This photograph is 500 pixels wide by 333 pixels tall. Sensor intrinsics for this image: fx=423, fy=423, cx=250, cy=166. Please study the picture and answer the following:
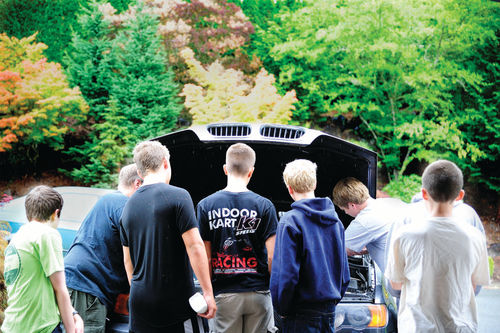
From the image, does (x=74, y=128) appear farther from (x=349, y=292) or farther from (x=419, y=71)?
(x=349, y=292)

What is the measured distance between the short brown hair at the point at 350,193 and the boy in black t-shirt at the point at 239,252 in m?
0.96

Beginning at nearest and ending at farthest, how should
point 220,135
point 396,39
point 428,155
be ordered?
point 220,135, point 396,39, point 428,155

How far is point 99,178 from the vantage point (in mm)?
14273

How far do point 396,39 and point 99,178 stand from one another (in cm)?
1032

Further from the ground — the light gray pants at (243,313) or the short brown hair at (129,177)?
the short brown hair at (129,177)

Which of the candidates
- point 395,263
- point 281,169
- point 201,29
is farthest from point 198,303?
point 201,29

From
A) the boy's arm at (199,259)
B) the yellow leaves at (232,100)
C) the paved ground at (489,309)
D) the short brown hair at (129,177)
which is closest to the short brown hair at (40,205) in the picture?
the short brown hair at (129,177)

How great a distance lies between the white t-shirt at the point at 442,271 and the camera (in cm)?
225

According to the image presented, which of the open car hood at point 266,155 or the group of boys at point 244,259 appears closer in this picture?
the group of boys at point 244,259

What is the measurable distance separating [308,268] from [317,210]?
35cm

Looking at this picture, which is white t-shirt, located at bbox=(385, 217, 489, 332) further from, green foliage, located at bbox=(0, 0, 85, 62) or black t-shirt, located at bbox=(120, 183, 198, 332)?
green foliage, located at bbox=(0, 0, 85, 62)

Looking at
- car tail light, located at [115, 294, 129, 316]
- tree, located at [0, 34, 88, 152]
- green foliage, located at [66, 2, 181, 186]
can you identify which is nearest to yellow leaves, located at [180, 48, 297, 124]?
green foliage, located at [66, 2, 181, 186]

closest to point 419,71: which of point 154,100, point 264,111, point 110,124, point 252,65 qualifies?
point 264,111

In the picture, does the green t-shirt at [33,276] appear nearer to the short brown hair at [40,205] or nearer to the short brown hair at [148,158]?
the short brown hair at [40,205]
